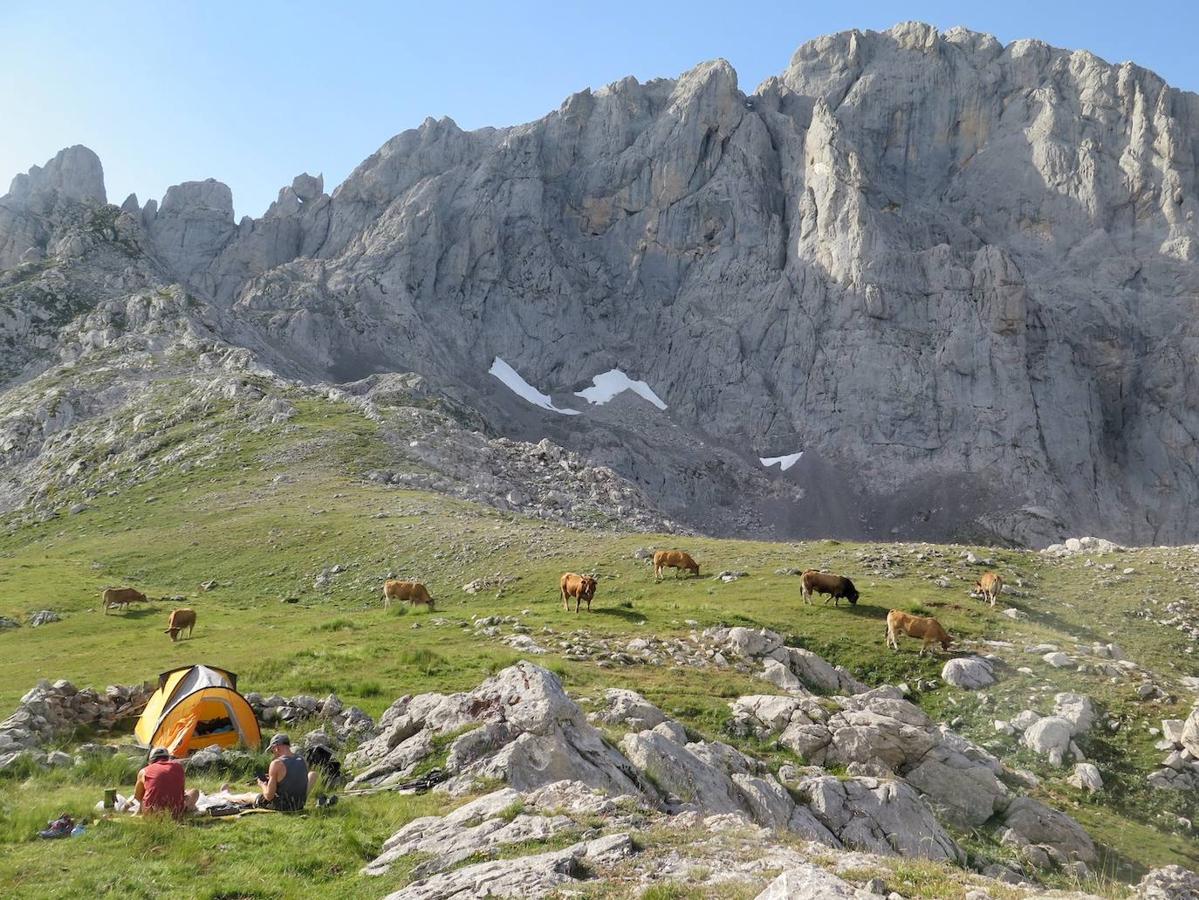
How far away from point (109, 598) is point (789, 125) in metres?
181

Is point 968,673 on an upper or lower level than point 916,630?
lower

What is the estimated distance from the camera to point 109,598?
4147 centimetres

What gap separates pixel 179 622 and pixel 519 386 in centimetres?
13839

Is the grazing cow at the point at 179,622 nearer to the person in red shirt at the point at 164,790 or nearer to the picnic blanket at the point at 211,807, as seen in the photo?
the picnic blanket at the point at 211,807

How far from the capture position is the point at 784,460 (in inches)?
6078

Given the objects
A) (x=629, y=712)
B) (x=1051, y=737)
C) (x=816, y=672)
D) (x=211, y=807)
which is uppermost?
(x=629, y=712)

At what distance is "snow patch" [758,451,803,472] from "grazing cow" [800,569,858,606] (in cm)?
12030

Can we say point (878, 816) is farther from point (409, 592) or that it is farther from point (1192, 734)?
point (409, 592)

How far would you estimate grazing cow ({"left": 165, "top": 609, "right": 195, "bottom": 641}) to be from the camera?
112 ft

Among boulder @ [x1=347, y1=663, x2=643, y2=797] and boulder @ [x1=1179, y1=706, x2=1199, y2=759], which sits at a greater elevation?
boulder @ [x1=347, y1=663, x2=643, y2=797]

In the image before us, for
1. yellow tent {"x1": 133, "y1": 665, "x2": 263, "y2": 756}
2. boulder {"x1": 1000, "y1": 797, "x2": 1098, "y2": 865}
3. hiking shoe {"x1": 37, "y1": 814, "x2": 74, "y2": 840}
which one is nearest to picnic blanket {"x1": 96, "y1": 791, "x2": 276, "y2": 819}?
hiking shoe {"x1": 37, "y1": 814, "x2": 74, "y2": 840}

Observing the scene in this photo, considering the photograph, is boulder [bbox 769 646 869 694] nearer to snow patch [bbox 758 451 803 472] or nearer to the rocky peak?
snow patch [bbox 758 451 803 472]

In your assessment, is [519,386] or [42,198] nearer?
[519,386]


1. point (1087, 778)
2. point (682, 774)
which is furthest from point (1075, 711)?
point (682, 774)
